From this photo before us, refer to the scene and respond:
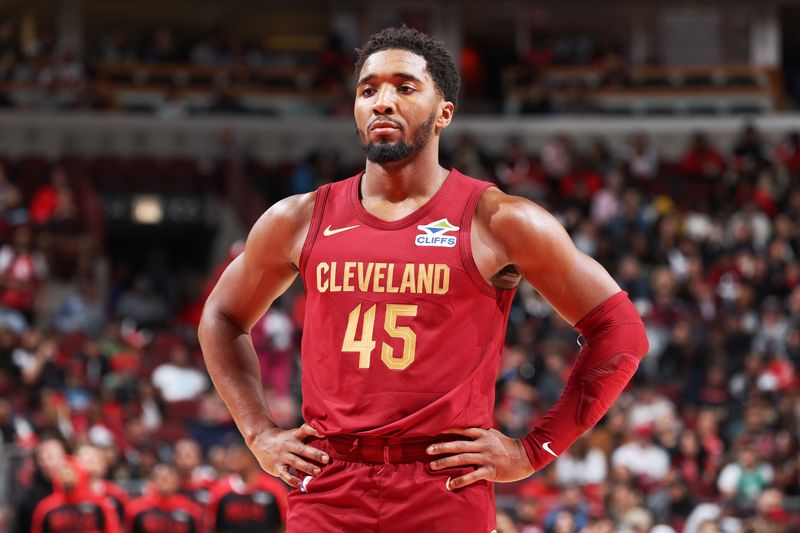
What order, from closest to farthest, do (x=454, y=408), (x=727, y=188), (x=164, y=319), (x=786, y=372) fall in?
1. (x=454, y=408)
2. (x=786, y=372)
3. (x=164, y=319)
4. (x=727, y=188)

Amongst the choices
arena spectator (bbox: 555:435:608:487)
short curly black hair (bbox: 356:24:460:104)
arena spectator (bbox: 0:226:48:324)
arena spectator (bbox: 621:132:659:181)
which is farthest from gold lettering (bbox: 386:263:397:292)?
arena spectator (bbox: 621:132:659:181)

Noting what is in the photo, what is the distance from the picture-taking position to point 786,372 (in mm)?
13820

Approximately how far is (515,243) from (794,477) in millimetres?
8840

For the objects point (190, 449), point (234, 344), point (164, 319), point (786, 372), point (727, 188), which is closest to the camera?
point (234, 344)

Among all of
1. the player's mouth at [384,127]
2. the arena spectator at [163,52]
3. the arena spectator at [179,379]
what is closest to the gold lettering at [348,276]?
Answer: the player's mouth at [384,127]

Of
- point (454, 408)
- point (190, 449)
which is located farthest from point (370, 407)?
point (190, 449)

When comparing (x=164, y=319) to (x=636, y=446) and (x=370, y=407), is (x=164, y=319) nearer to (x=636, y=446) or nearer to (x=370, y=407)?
(x=636, y=446)

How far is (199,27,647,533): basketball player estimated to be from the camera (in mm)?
3641

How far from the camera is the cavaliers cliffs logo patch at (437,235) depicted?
12.2ft

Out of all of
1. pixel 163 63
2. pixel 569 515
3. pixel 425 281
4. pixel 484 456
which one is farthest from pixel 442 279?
pixel 163 63

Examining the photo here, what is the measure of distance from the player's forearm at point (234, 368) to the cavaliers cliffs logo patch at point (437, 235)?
0.77 meters

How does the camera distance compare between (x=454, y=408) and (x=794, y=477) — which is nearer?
(x=454, y=408)

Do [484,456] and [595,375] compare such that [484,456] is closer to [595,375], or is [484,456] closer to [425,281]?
[595,375]

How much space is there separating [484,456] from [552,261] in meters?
0.59
